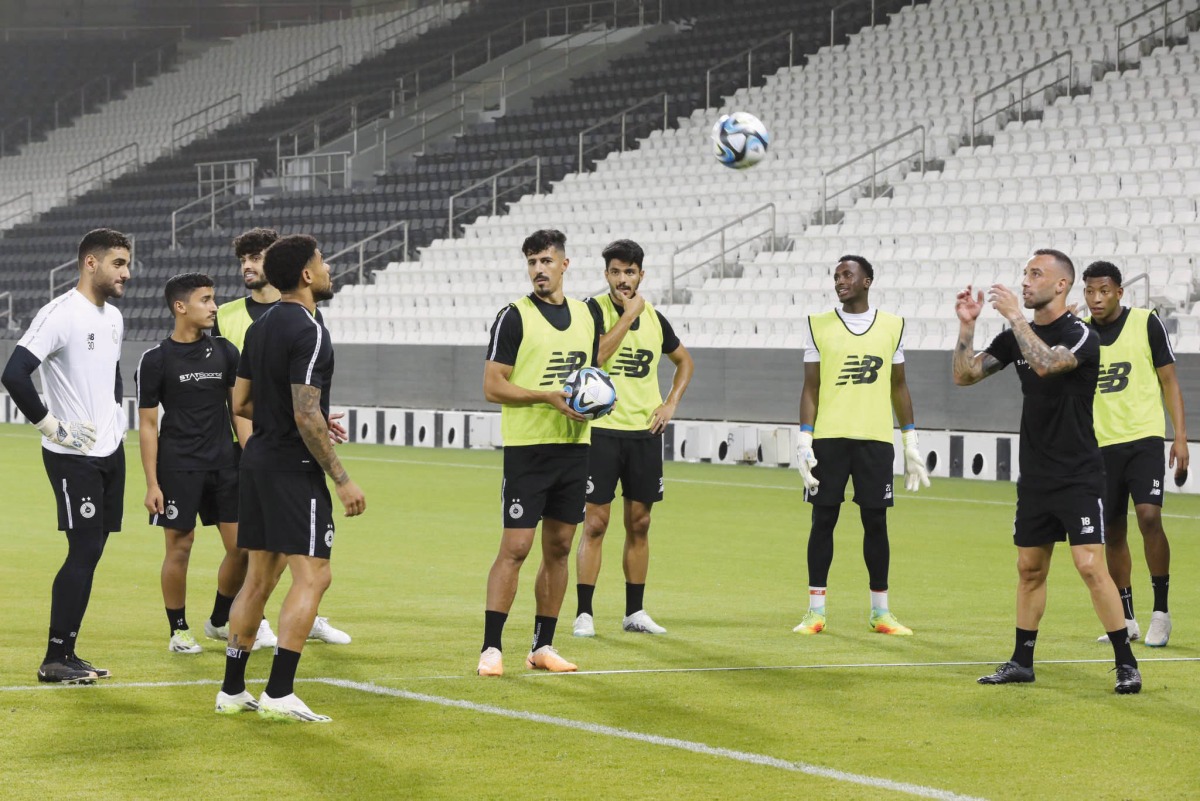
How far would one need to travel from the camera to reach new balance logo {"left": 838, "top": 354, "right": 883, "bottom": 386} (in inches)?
368

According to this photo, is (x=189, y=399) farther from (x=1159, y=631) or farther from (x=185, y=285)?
(x=1159, y=631)

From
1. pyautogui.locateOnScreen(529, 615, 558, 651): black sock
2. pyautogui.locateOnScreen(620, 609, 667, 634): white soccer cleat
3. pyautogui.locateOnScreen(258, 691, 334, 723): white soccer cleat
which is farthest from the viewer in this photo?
pyautogui.locateOnScreen(620, 609, 667, 634): white soccer cleat

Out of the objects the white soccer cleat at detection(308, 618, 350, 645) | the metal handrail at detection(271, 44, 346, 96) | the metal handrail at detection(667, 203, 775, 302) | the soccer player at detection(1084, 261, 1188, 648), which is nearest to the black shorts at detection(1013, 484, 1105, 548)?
the soccer player at detection(1084, 261, 1188, 648)

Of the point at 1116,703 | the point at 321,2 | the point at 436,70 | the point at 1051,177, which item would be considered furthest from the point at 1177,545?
the point at 321,2

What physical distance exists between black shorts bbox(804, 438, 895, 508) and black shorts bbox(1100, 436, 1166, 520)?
3.81 feet

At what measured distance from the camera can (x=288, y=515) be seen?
6531 millimetres

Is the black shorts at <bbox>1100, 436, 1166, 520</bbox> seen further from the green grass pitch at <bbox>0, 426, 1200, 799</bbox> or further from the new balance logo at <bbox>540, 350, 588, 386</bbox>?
the new balance logo at <bbox>540, 350, 588, 386</bbox>

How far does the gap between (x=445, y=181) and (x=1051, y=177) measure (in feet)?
44.5

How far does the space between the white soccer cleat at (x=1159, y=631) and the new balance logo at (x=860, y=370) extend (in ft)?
6.41

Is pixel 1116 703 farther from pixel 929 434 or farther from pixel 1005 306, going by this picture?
pixel 929 434

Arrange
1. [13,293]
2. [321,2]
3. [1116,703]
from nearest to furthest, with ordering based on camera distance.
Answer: [1116,703], [13,293], [321,2]

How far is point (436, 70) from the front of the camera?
39.8 m

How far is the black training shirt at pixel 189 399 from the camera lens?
8.48 meters

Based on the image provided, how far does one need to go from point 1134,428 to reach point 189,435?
489 centimetres
